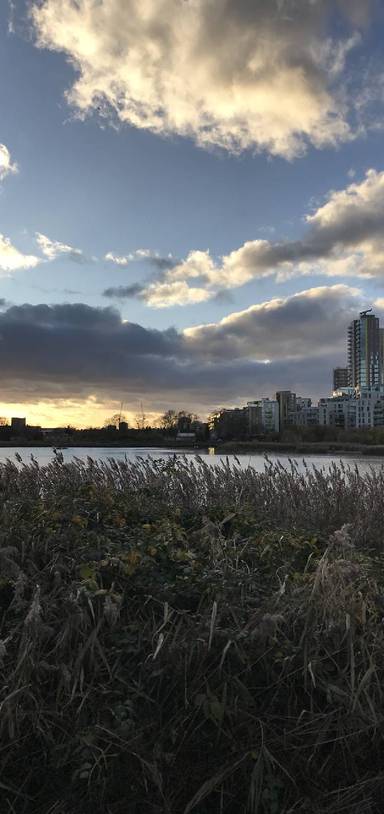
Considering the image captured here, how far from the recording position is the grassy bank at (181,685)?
2307 mm

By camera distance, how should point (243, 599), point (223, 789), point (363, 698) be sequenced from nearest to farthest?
1. point (223, 789)
2. point (363, 698)
3. point (243, 599)

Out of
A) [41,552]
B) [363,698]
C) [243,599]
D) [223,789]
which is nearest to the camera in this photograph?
[223,789]

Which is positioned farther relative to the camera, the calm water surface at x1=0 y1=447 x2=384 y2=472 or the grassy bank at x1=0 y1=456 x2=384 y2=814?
the calm water surface at x1=0 y1=447 x2=384 y2=472

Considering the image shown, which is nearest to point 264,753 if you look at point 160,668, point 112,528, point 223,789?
point 223,789

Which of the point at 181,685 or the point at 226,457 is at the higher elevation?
the point at 226,457

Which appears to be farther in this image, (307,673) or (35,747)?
(307,673)

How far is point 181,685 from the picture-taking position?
8.80 feet

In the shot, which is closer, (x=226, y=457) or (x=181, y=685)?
(x=181, y=685)

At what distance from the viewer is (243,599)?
3463mm

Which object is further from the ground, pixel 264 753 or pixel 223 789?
pixel 264 753

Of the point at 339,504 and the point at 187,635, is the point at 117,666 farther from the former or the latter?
the point at 339,504

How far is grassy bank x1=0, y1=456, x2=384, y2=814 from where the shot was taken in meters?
2.31

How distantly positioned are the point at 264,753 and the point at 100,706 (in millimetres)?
780

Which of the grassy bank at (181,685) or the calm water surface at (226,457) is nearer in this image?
the grassy bank at (181,685)
